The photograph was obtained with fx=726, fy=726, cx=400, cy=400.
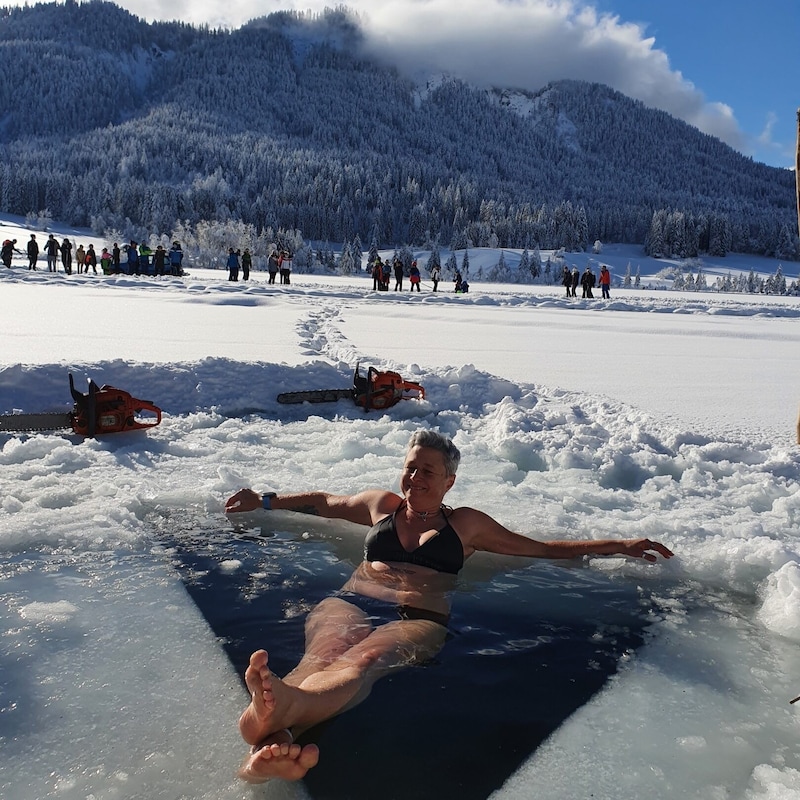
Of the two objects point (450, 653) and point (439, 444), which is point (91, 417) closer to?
point (439, 444)

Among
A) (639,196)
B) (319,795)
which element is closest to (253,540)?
(319,795)

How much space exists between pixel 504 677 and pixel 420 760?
627 mm

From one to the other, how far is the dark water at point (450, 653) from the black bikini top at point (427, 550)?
19cm

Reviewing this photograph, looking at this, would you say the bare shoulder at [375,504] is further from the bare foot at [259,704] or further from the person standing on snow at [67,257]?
the person standing on snow at [67,257]

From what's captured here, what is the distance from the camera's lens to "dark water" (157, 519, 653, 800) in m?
2.34

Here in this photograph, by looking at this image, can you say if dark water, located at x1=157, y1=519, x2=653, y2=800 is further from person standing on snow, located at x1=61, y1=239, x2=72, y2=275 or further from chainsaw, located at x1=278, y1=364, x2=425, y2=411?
person standing on snow, located at x1=61, y1=239, x2=72, y2=275

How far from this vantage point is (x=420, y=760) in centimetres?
237

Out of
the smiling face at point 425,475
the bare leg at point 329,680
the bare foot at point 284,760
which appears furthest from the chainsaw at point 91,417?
the bare foot at point 284,760

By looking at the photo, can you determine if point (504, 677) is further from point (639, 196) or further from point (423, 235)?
point (639, 196)

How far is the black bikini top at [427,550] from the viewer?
354 centimetres

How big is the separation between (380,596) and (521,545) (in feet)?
2.76

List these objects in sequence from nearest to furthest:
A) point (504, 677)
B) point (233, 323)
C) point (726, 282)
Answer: point (504, 677)
point (233, 323)
point (726, 282)

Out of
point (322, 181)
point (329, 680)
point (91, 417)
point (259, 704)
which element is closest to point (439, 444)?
point (329, 680)

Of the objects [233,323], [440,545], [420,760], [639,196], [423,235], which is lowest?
[420,760]
